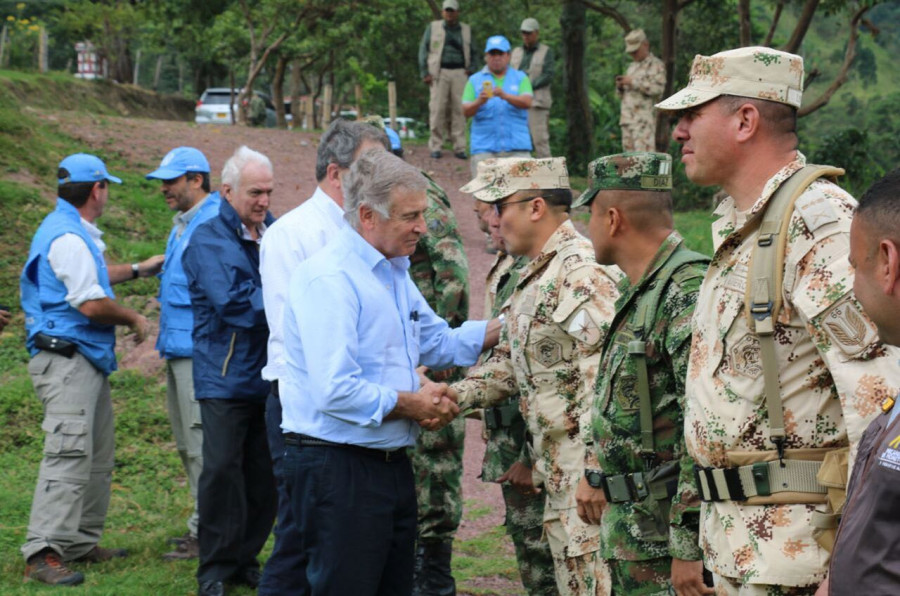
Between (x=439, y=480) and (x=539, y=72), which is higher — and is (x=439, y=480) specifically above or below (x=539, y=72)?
below

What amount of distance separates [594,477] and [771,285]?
1277mm

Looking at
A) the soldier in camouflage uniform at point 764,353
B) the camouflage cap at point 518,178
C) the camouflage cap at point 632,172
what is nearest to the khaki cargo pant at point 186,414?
the camouflage cap at point 518,178

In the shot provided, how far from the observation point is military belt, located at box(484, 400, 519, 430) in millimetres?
5238

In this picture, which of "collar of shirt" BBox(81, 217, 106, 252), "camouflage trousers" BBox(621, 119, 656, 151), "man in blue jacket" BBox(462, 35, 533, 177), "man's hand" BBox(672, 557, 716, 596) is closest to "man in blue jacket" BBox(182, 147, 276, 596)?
"collar of shirt" BBox(81, 217, 106, 252)

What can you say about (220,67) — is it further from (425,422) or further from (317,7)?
(425,422)

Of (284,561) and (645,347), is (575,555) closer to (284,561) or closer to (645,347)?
(645,347)

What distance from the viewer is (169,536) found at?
6.97 metres

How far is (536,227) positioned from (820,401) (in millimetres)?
2134

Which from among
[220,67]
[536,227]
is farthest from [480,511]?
[220,67]

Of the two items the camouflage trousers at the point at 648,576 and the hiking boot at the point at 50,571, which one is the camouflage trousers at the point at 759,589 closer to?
the camouflage trousers at the point at 648,576

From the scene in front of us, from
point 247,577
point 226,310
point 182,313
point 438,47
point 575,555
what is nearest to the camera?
point 575,555

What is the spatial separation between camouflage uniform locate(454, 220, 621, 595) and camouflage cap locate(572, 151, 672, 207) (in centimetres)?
53

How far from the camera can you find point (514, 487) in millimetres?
5062

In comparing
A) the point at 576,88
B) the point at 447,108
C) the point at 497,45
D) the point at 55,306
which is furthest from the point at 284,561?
the point at 576,88
